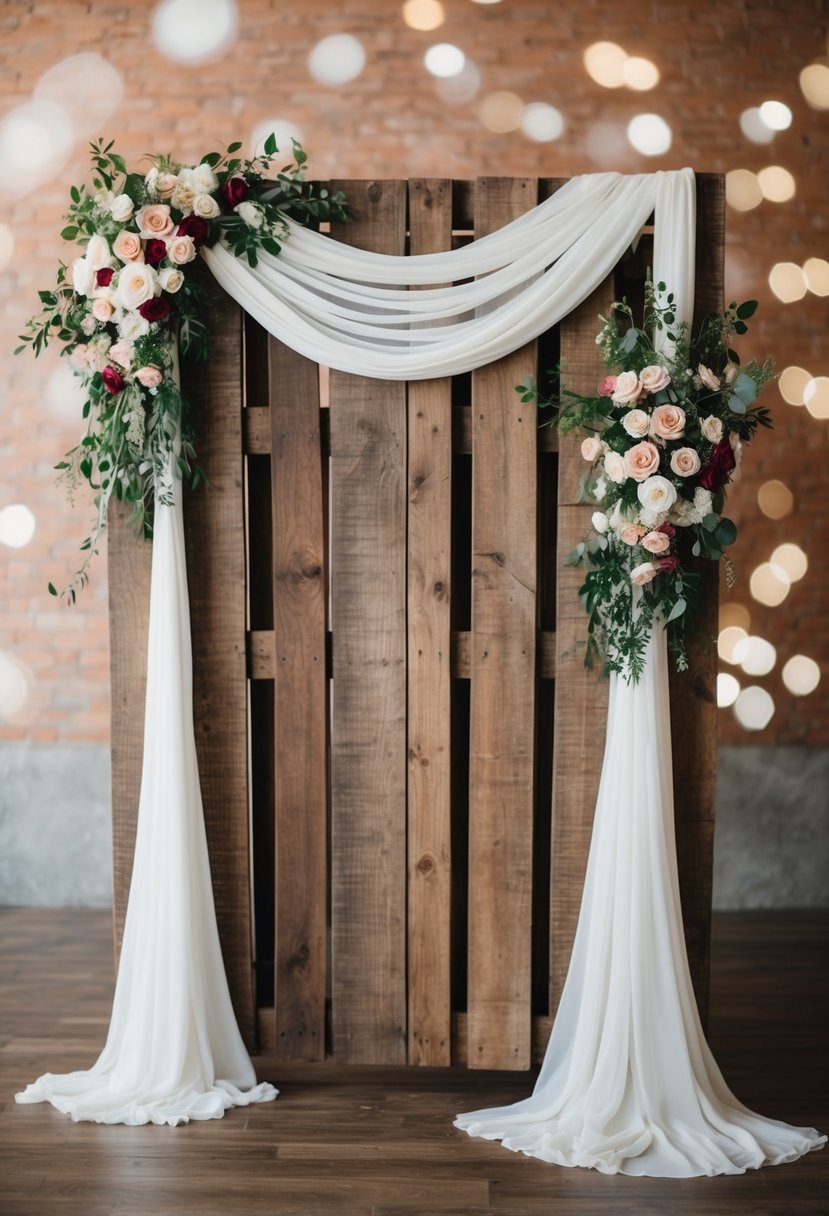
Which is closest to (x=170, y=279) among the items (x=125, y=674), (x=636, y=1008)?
(x=125, y=674)

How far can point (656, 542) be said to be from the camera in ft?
8.93

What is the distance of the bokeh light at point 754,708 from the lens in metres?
4.81

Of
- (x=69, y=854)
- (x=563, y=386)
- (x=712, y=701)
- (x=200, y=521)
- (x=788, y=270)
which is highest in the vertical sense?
(x=788, y=270)

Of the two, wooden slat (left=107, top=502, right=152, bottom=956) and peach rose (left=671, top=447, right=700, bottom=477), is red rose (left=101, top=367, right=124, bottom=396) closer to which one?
wooden slat (left=107, top=502, right=152, bottom=956)

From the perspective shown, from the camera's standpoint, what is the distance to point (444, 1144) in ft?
9.17

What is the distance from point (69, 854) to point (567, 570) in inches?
121

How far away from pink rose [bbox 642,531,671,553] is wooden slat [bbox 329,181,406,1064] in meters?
0.70

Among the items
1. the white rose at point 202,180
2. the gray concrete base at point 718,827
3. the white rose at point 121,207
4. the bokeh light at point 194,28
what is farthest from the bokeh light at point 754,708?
the bokeh light at point 194,28

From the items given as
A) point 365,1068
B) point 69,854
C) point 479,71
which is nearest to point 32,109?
point 479,71

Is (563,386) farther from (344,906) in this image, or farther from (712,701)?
(344,906)

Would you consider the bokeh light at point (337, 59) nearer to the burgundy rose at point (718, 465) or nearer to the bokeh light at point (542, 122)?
the bokeh light at point (542, 122)

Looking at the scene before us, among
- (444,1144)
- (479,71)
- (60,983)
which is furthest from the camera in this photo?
(479,71)

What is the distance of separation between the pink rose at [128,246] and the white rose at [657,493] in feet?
4.91

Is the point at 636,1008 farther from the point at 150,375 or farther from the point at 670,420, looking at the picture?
the point at 150,375
